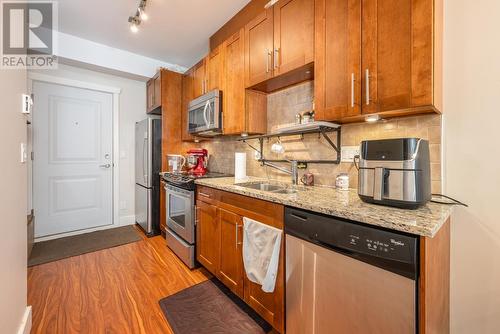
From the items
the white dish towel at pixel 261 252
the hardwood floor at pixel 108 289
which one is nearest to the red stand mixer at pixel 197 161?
the hardwood floor at pixel 108 289

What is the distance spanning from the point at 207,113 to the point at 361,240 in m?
2.08

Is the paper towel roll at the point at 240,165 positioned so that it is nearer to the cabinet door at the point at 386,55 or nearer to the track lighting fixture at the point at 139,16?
the cabinet door at the point at 386,55

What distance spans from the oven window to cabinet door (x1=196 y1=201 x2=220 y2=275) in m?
0.24

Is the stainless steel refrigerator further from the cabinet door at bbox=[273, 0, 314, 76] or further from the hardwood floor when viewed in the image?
the cabinet door at bbox=[273, 0, 314, 76]

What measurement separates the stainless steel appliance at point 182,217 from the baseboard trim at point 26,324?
113cm

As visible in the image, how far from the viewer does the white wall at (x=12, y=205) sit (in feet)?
3.30

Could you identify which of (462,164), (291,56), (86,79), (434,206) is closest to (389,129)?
(462,164)

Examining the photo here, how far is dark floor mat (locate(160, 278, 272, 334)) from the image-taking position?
146 cm

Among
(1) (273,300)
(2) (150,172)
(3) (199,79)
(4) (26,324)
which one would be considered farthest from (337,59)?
(2) (150,172)

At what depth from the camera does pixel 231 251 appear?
67.5 inches

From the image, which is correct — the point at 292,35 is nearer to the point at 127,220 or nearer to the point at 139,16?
the point at 139,16

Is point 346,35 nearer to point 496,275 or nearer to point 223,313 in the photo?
point 496,275

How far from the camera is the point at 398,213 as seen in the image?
0.93 m

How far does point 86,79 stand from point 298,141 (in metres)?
3.27
